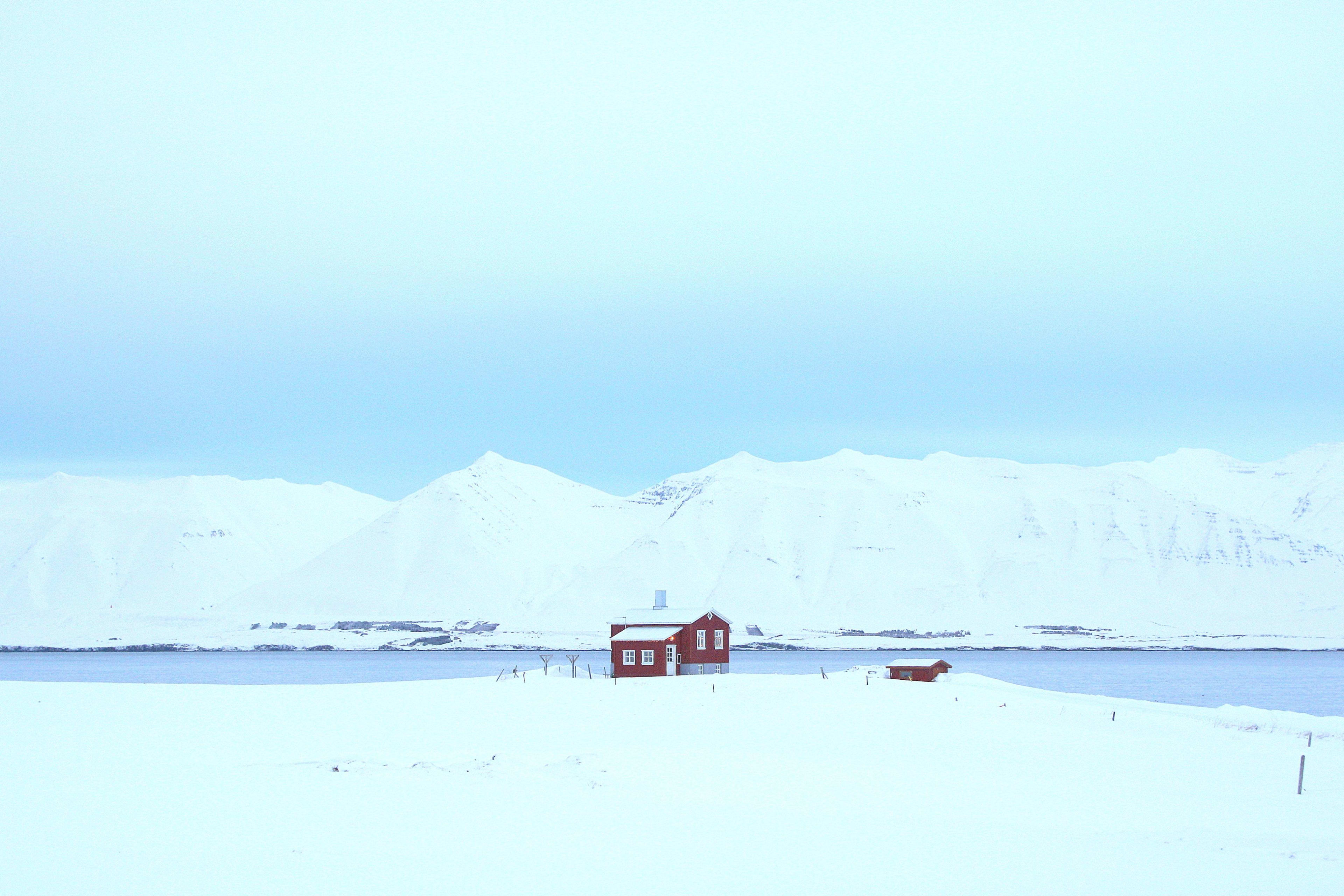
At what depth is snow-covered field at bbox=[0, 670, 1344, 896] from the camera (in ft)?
61.7

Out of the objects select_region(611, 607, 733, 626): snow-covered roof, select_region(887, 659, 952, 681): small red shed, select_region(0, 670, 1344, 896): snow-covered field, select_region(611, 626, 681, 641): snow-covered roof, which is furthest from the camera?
select_region(611, 607, 733, 626): snow-covered roof

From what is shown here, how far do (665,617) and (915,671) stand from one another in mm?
14549

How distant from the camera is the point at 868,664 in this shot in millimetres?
124125

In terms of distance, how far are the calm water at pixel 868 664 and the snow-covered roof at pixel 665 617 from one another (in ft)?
17.2

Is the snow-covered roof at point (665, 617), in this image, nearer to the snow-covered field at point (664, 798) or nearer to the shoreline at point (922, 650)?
the snow-covered field at point (664, 798)

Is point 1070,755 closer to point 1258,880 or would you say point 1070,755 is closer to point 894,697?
point 894,697

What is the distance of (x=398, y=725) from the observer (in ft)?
136

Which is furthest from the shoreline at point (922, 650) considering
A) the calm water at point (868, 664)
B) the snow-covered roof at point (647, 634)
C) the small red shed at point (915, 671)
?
the small red shed at point (915, 671)

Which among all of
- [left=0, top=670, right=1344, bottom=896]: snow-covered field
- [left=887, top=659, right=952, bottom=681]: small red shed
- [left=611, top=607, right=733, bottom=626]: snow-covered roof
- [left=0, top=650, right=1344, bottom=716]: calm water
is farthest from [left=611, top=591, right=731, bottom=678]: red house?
[left=0, top=670, right=1344, bottom=896]: snow-covered field

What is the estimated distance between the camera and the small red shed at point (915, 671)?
2515 inches

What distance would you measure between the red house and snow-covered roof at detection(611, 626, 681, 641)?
0.04m

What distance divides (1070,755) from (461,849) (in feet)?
74.2

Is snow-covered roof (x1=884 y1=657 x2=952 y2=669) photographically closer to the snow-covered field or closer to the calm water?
the snow-covered field

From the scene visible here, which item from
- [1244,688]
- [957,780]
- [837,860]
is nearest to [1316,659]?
[1244,688]
